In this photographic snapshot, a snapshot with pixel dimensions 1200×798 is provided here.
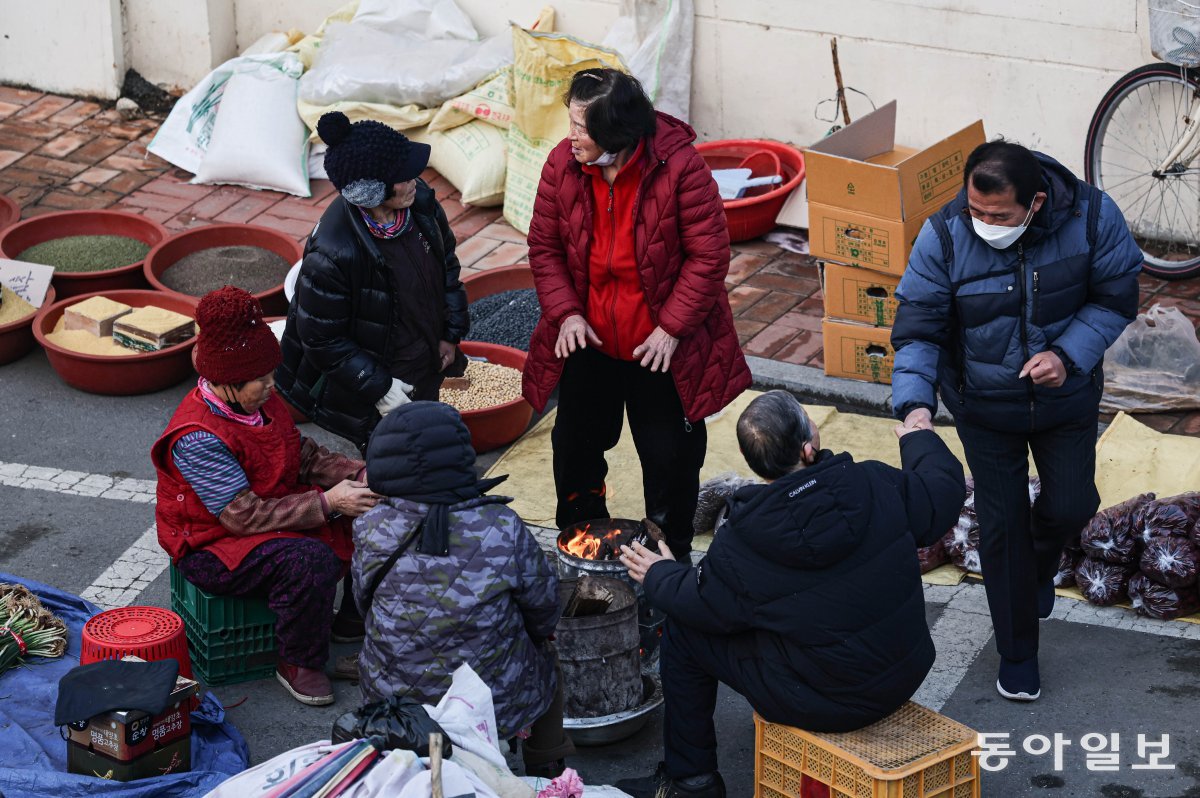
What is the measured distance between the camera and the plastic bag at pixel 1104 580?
5.34 m

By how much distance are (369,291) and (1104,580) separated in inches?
111

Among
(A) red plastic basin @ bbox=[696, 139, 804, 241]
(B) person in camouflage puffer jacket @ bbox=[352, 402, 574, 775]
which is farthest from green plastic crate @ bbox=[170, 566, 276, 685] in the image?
(A) red plastic basin @ bbox=[696, 139, 804, 241]

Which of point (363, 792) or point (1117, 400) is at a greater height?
point (363, 792)

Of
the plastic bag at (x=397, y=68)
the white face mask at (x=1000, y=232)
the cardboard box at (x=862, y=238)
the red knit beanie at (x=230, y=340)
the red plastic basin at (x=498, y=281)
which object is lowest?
the red plastic basin at (x=498, y=281)

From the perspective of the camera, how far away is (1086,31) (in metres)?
7.80

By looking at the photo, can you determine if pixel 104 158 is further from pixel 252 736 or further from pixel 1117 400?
pixel 1117 400

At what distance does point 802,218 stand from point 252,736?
4690 millimetres

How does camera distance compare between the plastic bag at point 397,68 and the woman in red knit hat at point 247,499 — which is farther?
the plastic bag at point 397,68

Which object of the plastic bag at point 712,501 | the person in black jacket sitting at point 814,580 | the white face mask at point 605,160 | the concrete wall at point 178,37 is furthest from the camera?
the concrete wall at point 178,37

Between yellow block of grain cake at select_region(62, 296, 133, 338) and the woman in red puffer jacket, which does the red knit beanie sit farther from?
yellow block of grain cake at select_region(62, 296, 133, 338)

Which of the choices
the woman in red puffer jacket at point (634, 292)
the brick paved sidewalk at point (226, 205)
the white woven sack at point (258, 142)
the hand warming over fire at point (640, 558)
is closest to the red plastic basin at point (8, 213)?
the brick paved sidewalk at point (226, 205)

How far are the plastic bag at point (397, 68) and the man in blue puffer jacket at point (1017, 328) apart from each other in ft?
16.7

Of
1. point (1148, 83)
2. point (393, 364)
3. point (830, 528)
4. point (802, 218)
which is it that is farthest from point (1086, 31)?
point (830, 528)

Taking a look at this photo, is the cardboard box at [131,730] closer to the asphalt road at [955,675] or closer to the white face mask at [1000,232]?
the asphalt road at [955,675]
